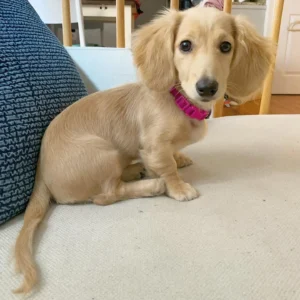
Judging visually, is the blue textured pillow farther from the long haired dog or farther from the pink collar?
the pink collar

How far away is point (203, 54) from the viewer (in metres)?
0.77

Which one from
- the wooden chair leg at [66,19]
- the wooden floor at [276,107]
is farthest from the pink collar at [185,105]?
the wooden floor at [276,107]

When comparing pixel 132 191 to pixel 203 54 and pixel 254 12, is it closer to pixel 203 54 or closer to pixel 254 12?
pixel 203 54

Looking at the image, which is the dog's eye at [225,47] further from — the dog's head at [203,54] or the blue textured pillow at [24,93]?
the blue textured pillow at [24,93]

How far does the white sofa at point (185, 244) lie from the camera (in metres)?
0.51

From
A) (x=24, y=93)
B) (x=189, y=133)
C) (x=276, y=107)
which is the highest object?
(x=24, y=93)

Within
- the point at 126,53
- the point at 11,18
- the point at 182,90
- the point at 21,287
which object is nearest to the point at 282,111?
the point at 126,53

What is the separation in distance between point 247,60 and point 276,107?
2.45 m

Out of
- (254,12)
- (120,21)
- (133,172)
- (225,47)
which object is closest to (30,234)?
(133,172)

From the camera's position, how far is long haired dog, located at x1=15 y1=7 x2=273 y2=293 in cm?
77

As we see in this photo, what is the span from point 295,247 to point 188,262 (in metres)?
0.19

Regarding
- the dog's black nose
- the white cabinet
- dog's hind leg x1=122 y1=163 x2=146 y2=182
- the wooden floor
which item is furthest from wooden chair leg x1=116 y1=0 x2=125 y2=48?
the white cabinet

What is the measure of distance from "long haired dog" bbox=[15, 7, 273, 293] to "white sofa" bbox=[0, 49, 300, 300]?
50 millimetres

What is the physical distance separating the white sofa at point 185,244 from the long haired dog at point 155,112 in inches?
2.0
